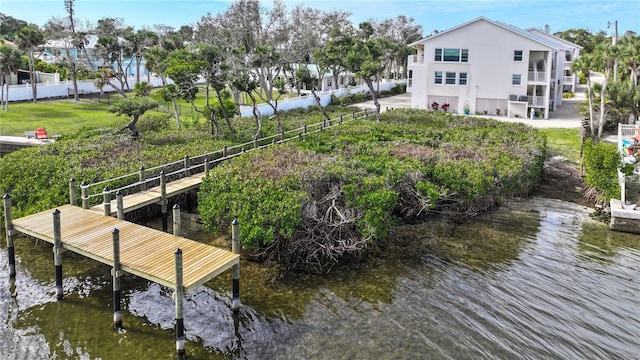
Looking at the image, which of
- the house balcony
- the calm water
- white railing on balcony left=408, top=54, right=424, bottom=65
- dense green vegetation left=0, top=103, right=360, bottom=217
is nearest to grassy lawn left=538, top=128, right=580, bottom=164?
the house balcony

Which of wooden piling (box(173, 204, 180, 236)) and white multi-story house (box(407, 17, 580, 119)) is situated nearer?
wooden piling (box(173, 204, 180, 236))

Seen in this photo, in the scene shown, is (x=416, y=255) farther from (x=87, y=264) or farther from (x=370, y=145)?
(x=87, y=264)

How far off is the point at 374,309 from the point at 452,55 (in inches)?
1535

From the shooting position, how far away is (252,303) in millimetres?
13750

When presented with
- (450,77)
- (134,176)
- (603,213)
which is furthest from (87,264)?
(450,77)

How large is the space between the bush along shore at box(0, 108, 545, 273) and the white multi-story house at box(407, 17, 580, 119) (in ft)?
58.0

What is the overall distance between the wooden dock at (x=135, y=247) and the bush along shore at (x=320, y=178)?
6.67ft

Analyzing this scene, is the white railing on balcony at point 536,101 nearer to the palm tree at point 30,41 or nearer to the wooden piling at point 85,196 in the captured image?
the wooden piling at point 85,196

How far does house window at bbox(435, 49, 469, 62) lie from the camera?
47.4 metres

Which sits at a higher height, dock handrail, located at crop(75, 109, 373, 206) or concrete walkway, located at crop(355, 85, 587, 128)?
concrete walkway, located at crop(355, 85, 587, 128)

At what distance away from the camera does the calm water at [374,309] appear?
1180 cm

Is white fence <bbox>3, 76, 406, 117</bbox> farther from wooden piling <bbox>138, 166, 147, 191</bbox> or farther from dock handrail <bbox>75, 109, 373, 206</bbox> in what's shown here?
wooden piling <bbox>138, 166, 147, 191</bbox>

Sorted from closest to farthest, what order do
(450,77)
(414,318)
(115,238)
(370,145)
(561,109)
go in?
(115,238) < (414,318) < (370,145) < (450,77) < (561,109)

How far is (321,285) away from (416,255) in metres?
3.90
